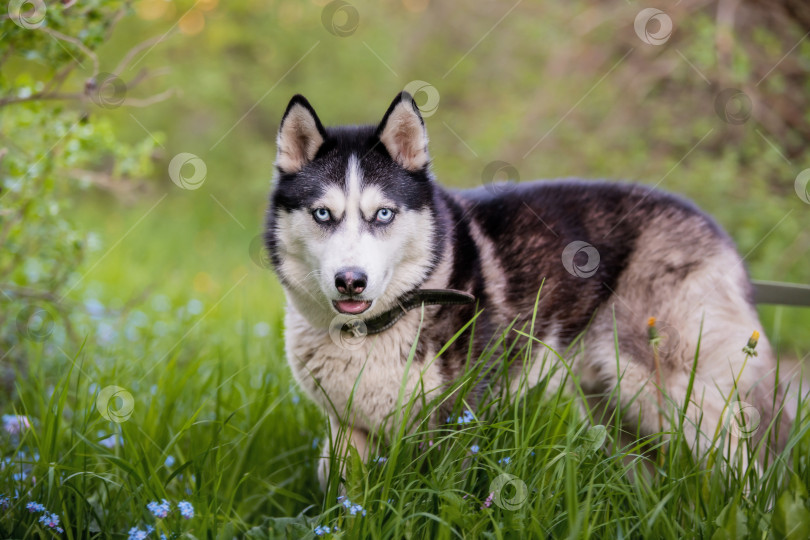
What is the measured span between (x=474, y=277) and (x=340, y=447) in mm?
842

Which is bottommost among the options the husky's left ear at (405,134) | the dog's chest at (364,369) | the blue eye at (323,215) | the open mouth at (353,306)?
the dog's chest at (364,369)

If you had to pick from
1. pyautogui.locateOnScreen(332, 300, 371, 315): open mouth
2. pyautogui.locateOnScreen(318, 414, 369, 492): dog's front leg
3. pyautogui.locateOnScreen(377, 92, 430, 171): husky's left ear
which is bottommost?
pyautogui.locateOnScreen(318, 414, 369, 492): dog's front leg

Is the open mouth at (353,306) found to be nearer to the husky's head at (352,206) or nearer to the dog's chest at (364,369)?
the husky's head at (352,206)

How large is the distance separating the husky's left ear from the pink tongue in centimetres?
58

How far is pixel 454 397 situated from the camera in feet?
8.45

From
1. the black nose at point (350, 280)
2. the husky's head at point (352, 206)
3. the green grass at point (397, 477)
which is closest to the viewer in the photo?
the green grass at point (397, 477)

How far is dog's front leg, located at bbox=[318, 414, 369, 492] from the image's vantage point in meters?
2.34

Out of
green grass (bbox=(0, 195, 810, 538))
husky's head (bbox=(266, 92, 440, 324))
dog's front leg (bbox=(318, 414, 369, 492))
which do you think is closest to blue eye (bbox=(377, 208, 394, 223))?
husky's head (bbox=(266, 92, 440, 324))

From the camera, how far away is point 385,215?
257 centimetres

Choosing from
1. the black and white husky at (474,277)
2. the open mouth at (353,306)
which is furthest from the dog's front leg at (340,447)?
the open mouth at (353,306)

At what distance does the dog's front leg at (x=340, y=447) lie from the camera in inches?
92.2

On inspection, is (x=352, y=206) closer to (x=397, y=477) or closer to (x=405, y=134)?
(x=405, y=134)

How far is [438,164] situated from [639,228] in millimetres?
4603

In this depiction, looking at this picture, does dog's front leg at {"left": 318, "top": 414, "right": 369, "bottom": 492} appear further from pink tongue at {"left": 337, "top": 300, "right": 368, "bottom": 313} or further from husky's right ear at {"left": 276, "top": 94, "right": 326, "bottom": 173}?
husky's right ear at {"left": 276, "top": 94, "right": 326, "bottom": 173}
